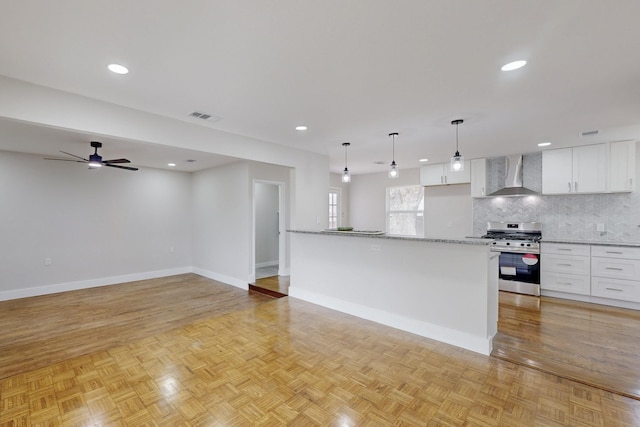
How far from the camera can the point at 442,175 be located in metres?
6.03

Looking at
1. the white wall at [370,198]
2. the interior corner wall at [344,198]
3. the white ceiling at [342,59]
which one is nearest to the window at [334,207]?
the interior corner wall at [344,198]

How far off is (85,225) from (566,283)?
842 cm

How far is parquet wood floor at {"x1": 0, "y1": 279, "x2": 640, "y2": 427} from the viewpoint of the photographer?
6.40 feet

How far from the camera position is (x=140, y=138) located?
3117mm

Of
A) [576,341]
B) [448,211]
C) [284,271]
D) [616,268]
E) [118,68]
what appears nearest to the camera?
[118,68]

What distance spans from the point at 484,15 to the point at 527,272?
4605mm

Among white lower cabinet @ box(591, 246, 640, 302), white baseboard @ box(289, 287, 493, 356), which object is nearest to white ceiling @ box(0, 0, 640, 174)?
white lower cabinet @ box(591, 246, 640, 302)

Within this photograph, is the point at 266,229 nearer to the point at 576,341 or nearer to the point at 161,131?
the point at 161,131

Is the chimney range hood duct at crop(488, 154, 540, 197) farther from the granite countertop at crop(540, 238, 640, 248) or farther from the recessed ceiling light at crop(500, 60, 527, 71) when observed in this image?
the recessed ceiling light at crop(500, 60, 527, 71)

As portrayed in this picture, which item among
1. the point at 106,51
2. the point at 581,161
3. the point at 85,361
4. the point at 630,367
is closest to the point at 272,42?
the point at 106,51

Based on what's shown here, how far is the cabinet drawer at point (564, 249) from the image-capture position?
4.42m

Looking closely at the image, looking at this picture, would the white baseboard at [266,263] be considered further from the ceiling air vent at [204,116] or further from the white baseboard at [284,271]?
the ceiling air vent at [204,116]

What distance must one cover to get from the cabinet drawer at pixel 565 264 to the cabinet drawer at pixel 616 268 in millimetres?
89

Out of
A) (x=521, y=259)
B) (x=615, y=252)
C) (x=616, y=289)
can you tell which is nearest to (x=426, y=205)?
(x=521, y=259)
